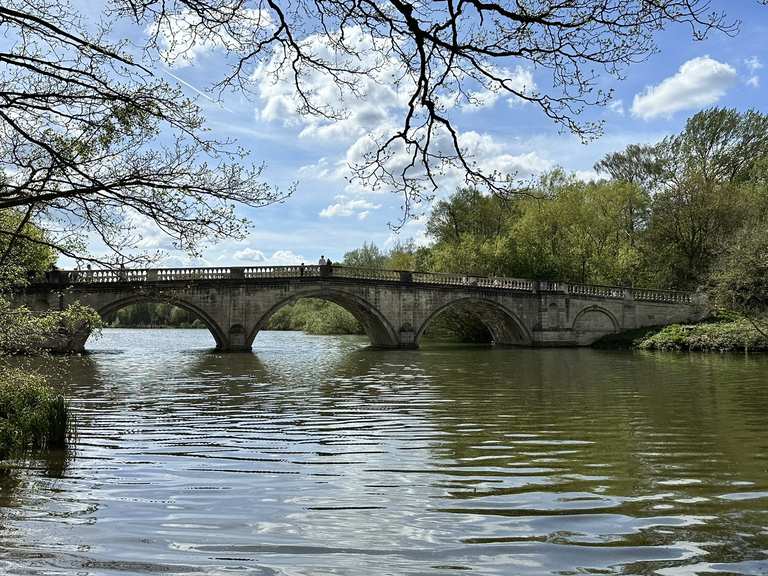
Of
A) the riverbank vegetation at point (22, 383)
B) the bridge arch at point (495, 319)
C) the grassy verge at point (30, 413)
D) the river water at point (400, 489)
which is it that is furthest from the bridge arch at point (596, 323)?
the grassy verge at point (30, 413)

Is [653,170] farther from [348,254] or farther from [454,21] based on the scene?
[454,21]

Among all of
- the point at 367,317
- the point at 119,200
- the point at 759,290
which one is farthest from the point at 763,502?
the point at 367,317

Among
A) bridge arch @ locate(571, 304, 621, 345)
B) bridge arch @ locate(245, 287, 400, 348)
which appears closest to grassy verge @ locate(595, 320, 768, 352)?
bridge arch @ locate(571, 304, 621, 345)

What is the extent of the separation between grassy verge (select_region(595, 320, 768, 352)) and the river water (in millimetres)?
17775

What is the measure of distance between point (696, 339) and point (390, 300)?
14.8 m

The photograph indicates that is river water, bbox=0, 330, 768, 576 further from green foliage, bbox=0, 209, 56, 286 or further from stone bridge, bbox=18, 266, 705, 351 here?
stone bridge, bbox=18, 266, 705, 351

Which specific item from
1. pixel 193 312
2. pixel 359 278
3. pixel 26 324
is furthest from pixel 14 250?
pixel 359 278

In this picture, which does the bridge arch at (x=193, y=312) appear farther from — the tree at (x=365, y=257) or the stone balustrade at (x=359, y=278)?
the tree at (x=365, y=257)

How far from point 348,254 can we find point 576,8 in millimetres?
75060

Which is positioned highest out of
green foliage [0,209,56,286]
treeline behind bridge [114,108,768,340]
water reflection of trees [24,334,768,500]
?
treeline behind bridge [114,108,768,340]

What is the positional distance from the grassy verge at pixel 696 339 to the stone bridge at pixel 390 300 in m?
2.02

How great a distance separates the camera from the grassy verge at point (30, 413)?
776 cm

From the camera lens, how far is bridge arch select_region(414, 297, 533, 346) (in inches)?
1485

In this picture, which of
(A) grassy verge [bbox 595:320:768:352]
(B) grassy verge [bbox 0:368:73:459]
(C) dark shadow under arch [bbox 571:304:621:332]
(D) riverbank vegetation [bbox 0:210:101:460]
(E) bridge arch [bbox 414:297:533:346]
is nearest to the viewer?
(D) riverbank vegetation [bbox 0:210:101:460]
